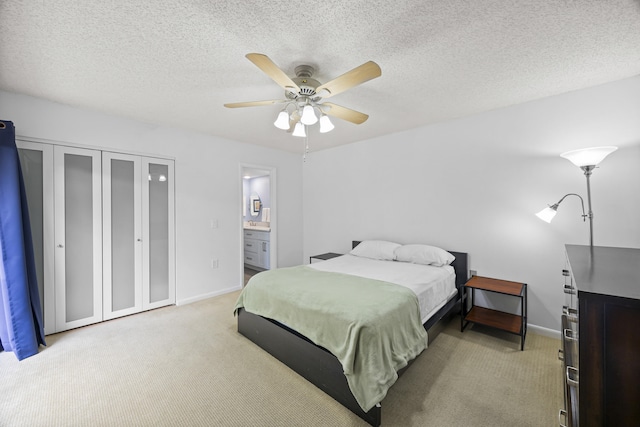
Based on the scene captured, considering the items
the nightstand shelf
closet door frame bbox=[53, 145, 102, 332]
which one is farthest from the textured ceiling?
the nightstand shelf

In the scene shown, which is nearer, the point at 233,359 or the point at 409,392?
the point at 409,392

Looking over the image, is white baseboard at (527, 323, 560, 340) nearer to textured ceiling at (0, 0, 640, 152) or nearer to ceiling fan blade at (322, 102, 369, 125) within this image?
textured ceiling at (0, 0, 640, 152)

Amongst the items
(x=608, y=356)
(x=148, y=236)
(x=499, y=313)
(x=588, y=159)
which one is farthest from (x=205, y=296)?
(x=588, y=159)

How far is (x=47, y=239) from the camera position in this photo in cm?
264

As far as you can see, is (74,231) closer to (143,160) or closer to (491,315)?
(143,160)

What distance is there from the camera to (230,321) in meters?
3.00

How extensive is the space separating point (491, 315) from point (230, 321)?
9.65ft

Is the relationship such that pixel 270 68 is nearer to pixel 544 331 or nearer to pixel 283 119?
pixel 283 119

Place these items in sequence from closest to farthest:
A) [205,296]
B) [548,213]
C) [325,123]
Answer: [325,123]
[548,213]
[205,296]

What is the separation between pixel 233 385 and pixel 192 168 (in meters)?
2.88

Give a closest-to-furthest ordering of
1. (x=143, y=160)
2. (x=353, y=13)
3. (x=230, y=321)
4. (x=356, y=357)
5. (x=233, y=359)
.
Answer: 1. (x=353, y=13)
2. (x=356, y=357)
3. (x=233, y=359)
4. (x=230, y=321)
5. (x=143, y=160)

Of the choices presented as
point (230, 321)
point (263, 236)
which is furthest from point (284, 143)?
point (230, 321)

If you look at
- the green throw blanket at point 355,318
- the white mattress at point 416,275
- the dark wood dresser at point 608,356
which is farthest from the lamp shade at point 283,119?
the dark wood dresser at point 608,356

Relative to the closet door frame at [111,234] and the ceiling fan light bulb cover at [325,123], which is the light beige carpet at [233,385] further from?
the ceiling fan light bulb cover at [325,123]
